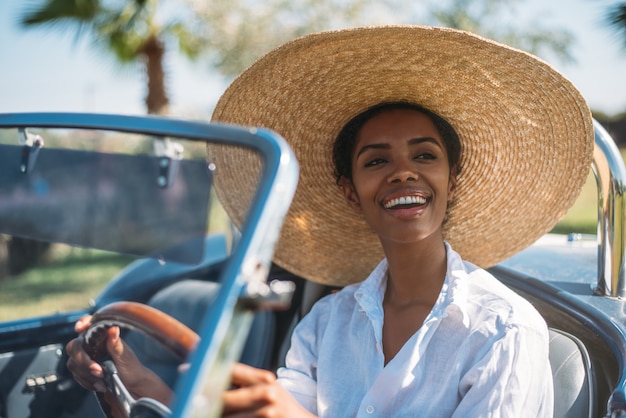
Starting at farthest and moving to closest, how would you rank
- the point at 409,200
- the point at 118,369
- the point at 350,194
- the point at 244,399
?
the point at 350,194, the point at 409,200, the point at 118,369, the point at 244,399

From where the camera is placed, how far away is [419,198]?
5.98 ft

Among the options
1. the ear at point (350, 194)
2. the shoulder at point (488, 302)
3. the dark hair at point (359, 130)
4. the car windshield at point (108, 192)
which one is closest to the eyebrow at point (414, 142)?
the dark hair at point (359, 130)

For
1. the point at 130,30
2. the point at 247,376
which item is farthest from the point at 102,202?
the point at 130,30

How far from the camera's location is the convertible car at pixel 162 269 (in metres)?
1.00

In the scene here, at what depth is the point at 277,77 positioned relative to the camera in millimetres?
1958

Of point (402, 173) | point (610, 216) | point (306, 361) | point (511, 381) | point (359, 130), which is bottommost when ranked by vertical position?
point (306, 361)

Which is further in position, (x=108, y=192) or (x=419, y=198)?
(x=419, y=198)

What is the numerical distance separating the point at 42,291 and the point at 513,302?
1299 millimetres

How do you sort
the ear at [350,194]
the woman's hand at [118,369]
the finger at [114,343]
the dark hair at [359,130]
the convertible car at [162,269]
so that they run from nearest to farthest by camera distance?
the convertible car at [162,269] < the woman's hand at [118,369] < the finger at [114,343] < the dark hair at [359,130] < the ear at [350,194]

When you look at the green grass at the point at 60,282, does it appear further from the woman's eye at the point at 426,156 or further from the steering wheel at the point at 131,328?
the woman's eye at the point at 426,156

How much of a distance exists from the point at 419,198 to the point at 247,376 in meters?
0.87

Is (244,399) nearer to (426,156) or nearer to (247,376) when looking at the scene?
(247,376)

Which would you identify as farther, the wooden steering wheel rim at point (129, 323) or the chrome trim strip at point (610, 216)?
the chrome trim strip at point (610, 216)

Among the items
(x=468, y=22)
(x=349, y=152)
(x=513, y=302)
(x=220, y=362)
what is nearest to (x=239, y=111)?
(x=349, y=152)
